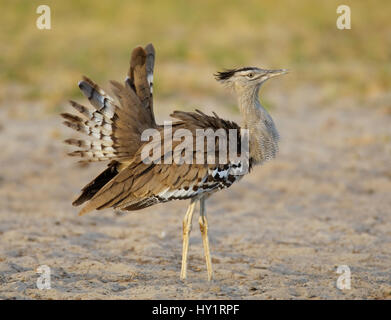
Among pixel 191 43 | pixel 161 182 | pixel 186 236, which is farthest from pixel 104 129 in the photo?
pixel 191 43

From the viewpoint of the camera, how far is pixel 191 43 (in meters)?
13.2

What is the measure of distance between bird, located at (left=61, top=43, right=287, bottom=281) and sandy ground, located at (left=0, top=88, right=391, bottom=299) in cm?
50

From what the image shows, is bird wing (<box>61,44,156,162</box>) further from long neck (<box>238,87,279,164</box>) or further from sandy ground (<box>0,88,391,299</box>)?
sandy ground (<box>0,88,391,299</box>)

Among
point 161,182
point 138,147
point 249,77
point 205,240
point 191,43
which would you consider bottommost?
point 205,240

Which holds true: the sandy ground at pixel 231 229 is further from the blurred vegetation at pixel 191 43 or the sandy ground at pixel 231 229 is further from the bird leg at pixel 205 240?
the blurred vegetation at pixel 191 43

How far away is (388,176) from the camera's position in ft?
23.7

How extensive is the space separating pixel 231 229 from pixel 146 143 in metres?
1.70

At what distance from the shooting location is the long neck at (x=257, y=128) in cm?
462

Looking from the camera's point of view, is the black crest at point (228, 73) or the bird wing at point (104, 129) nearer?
the bird wing at point (104, 129)

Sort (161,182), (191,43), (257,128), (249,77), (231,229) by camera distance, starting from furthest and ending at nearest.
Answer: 1. (191,43)
2. (231,229)
3. (249,77)
4. (257,128)
5. (161,182)

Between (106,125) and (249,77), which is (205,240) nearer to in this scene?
(106,125)

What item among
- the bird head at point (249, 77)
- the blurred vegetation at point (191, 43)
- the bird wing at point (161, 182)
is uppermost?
the blurred vegetation at point (191, 43)

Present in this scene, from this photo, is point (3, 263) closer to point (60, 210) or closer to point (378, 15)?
point (60, 210)

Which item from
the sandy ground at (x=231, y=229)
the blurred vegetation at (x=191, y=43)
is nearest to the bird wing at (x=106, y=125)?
the sandy ground at (x=231, y=229)
